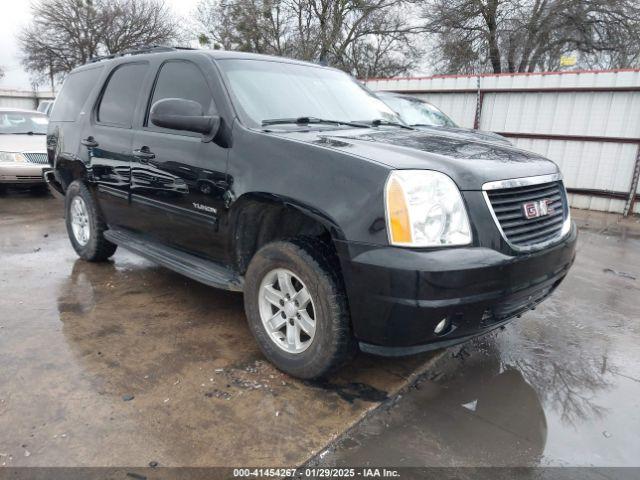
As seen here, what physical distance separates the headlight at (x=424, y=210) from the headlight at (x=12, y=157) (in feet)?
26.2

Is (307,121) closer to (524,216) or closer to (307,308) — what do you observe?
(307,308)

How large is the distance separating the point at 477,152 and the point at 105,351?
8.45 ft

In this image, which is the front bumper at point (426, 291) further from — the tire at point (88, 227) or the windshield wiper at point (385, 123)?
the tire at point (88, 227)

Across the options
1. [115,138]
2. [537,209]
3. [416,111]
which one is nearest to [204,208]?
[115,138]

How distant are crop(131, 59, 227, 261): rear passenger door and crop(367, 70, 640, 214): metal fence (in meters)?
7.99

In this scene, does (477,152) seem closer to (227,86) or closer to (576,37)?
(227,86)

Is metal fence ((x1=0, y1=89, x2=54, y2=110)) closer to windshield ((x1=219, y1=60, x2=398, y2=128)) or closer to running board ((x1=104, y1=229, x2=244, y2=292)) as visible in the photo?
running board ((x1=104, y1=229, x2=244, y2=292))

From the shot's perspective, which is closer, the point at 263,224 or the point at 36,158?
the point at 263,224

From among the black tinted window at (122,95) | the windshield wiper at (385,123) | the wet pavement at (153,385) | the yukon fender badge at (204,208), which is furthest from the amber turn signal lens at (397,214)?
the black tinted window at (122,95)

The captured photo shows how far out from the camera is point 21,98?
26.6 metres

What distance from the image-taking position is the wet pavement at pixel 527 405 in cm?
227

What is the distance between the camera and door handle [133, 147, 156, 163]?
3524 millimetres

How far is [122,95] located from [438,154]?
2858 millimetres

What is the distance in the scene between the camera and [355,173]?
2.37 metres
